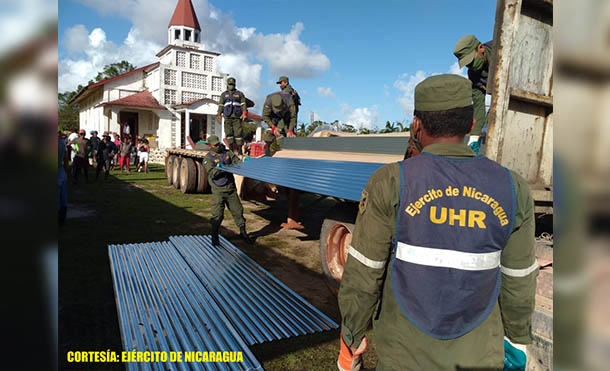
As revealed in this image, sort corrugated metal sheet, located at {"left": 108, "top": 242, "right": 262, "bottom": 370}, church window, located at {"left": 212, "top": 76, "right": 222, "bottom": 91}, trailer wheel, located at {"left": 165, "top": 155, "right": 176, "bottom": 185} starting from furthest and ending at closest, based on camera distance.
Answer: church window, located at {"left": 212, "top": 76, "right": 222, "bottom": 91} < trailer wheel, located at {"left": 165, "top": 155, "right": 176, "bottom": 185} < corrugated metal sheet, located at {"left": 108, "top": 242, "right": 262, "bottom": 370}

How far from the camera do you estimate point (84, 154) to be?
12930 mm

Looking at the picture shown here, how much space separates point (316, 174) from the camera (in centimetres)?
503

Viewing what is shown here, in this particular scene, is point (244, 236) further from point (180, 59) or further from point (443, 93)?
point (180, 59)

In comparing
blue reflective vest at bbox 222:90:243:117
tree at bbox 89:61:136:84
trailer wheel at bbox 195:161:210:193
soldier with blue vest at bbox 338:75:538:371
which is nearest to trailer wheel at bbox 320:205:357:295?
soldier with blue vest at bbox 338:75:538:371

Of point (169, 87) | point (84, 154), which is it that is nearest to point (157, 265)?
point (84, 154)

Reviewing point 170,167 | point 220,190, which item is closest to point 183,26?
point 170,167

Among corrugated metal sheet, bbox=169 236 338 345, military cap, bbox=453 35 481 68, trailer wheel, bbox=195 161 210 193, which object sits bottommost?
corrugated metal sheet, bbox=169 236 338 345

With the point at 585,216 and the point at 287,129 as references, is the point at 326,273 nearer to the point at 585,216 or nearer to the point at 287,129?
the point at 585,216

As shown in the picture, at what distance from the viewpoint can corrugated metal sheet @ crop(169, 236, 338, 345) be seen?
11.3 ft

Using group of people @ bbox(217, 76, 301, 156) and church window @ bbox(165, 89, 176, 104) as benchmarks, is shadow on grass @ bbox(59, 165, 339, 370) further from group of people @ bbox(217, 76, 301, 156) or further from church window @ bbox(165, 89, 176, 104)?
church window @ bbox(165, 89, 176, 104)

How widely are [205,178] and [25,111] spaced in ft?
37.8

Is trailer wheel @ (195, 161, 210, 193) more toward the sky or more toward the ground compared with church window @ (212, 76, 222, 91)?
more toward the ground

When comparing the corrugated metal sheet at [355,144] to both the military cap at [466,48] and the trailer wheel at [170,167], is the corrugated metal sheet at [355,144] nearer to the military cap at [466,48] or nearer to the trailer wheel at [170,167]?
the military cap at [466,48]

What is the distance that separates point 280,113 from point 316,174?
12.6 ft
